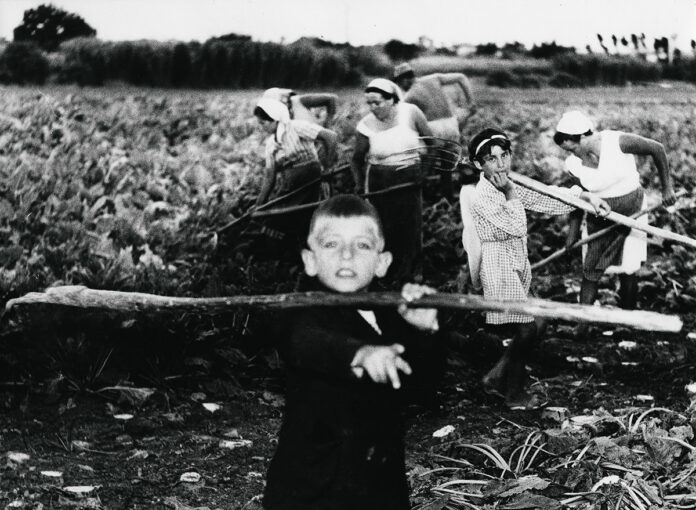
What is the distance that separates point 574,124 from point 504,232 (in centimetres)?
62

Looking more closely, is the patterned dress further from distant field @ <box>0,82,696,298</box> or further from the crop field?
distant field @ <box>0,82,696,298</box>

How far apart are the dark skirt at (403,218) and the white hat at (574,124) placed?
0.67 meters

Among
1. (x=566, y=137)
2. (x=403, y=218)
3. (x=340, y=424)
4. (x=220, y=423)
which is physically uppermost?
(x=566, y=137)

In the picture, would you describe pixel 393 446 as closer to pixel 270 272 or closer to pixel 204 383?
pixel 204 383

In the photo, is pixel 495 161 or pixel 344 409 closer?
pixel 344 409

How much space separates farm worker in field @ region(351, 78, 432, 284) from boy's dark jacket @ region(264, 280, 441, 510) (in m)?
2.02

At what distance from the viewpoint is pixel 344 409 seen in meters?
1.92

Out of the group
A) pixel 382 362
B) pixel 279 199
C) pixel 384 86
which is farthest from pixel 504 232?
pixel 382 362

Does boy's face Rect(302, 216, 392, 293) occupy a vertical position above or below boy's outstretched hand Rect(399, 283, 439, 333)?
above

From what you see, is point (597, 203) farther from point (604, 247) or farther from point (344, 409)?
point (344, 409)

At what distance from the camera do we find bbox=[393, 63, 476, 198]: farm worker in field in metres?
4.00

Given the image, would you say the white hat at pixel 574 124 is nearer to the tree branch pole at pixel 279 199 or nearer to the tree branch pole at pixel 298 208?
the tree branch pole at pixel 298 208

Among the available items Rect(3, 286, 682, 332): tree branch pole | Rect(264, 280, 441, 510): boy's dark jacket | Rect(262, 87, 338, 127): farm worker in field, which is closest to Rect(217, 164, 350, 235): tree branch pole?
Rect(262, 87, 338, 127): farm worker in field

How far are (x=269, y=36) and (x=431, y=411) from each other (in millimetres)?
1642
